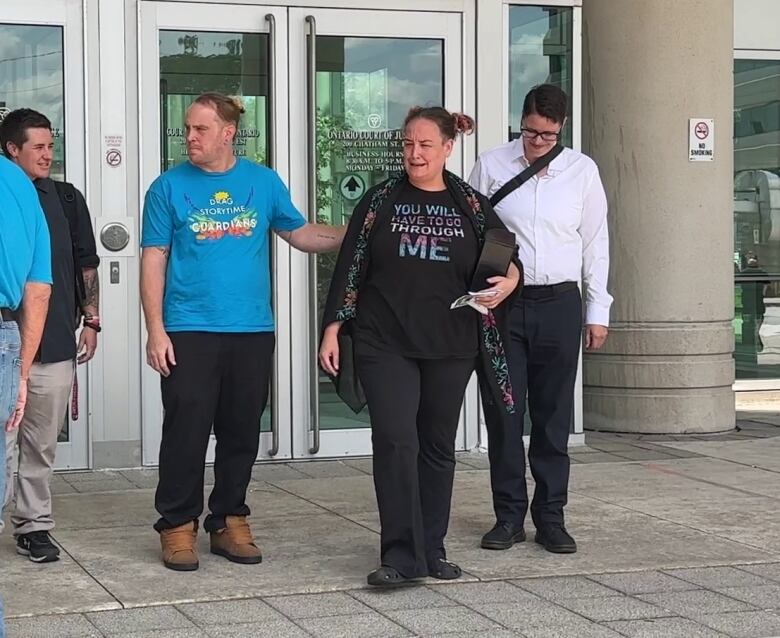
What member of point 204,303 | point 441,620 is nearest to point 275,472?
point 204,303

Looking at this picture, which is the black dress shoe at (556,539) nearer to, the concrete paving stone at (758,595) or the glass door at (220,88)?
the concrete paving stone at (758,595)

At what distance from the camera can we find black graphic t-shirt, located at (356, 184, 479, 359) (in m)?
5.25

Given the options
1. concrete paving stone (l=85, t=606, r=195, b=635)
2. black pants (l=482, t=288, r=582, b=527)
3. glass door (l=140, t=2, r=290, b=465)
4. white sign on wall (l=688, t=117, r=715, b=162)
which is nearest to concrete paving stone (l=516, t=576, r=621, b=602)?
black pants (l=482, t=288, r=582, b=527)

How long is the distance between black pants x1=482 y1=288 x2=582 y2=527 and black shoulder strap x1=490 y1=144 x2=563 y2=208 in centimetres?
42

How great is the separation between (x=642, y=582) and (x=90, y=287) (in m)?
2.57

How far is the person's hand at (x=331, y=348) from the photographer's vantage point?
5.32 m

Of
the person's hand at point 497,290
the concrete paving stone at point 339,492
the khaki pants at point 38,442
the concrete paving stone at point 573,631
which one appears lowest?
the concrete paving stone at point 573,631

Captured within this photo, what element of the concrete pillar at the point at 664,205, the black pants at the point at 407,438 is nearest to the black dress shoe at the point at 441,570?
the black pants at the point at 407,438

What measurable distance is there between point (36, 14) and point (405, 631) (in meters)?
4.42

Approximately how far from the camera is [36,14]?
7613 mm

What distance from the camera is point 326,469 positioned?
26.0ft

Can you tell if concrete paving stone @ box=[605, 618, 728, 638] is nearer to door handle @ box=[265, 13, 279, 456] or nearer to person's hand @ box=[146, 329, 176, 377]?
person's hand @ box=[146, 329, 176, 377]

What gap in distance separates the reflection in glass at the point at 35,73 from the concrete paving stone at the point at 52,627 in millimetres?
3518

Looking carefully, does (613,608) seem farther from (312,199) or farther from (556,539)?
(312,199)
